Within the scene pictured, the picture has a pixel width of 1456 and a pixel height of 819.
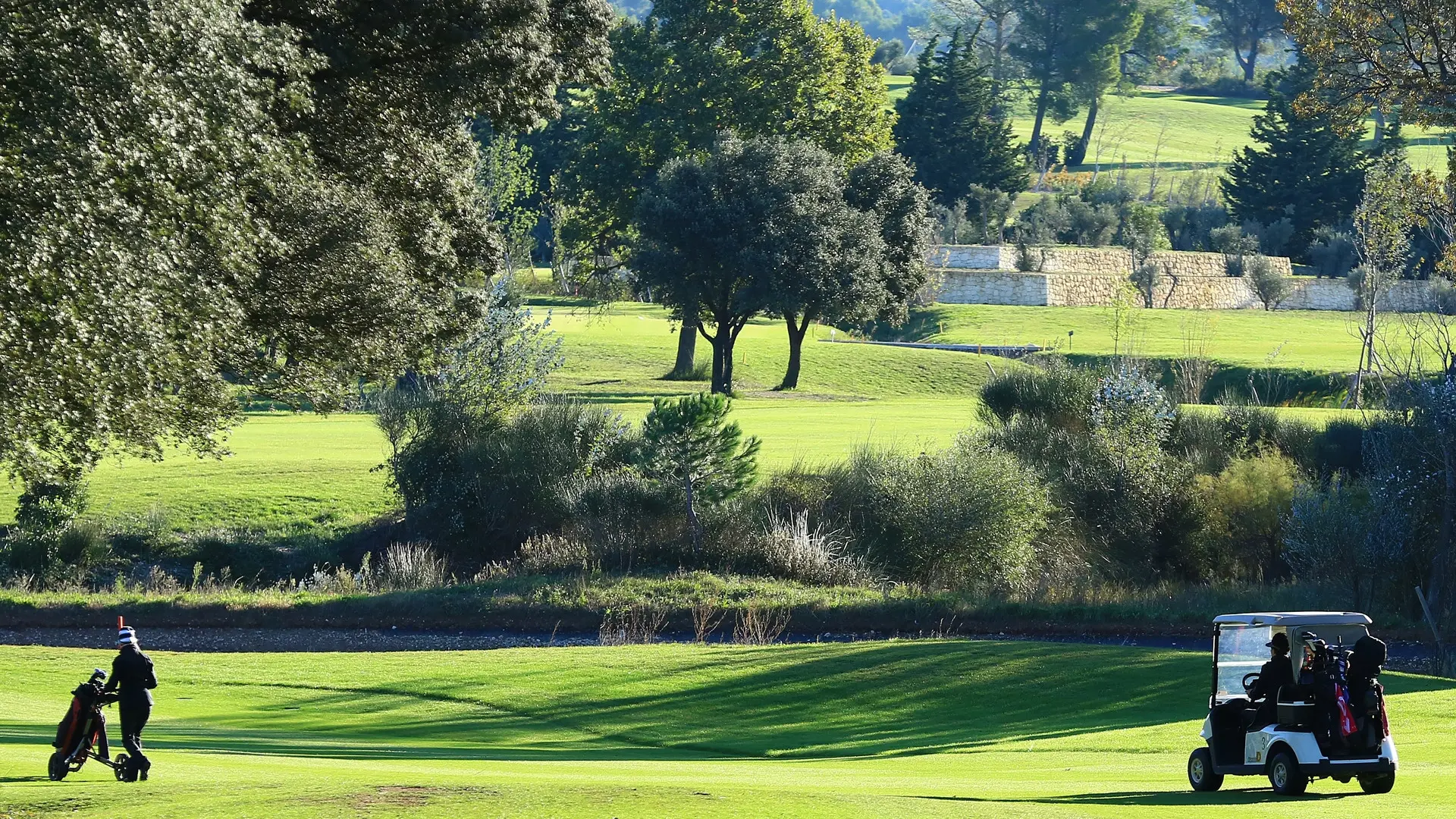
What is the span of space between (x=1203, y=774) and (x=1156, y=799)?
2.79ft

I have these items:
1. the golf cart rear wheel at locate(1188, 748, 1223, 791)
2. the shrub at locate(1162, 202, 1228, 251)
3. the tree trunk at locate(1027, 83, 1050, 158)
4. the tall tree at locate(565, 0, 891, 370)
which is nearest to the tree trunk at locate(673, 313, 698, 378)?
the tall tree at locate(565, 0, 891, 370)

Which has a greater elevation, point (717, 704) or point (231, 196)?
point (231, 196)

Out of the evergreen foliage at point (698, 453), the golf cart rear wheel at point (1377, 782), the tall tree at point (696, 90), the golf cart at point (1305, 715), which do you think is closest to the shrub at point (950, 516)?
the evergreen foliage at point (698, 453)

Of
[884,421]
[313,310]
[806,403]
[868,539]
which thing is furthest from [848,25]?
[313,310]

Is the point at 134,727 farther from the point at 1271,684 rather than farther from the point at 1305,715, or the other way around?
the point at 1305,715

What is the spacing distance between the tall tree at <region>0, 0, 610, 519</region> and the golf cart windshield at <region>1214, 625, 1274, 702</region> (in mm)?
10135

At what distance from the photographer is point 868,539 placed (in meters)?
35.8

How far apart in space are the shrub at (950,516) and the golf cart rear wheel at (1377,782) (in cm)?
2063

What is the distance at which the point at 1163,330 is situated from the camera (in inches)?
2869

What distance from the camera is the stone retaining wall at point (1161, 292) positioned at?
265ft

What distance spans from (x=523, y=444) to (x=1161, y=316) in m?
47.6

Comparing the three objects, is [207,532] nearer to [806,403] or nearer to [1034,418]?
[1034,418]

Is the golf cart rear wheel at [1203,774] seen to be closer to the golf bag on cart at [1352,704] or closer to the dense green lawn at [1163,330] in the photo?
the golf bag on cart at [1352,704]

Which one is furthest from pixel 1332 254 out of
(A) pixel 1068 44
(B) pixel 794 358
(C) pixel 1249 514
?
(C) pixel 1249 514
